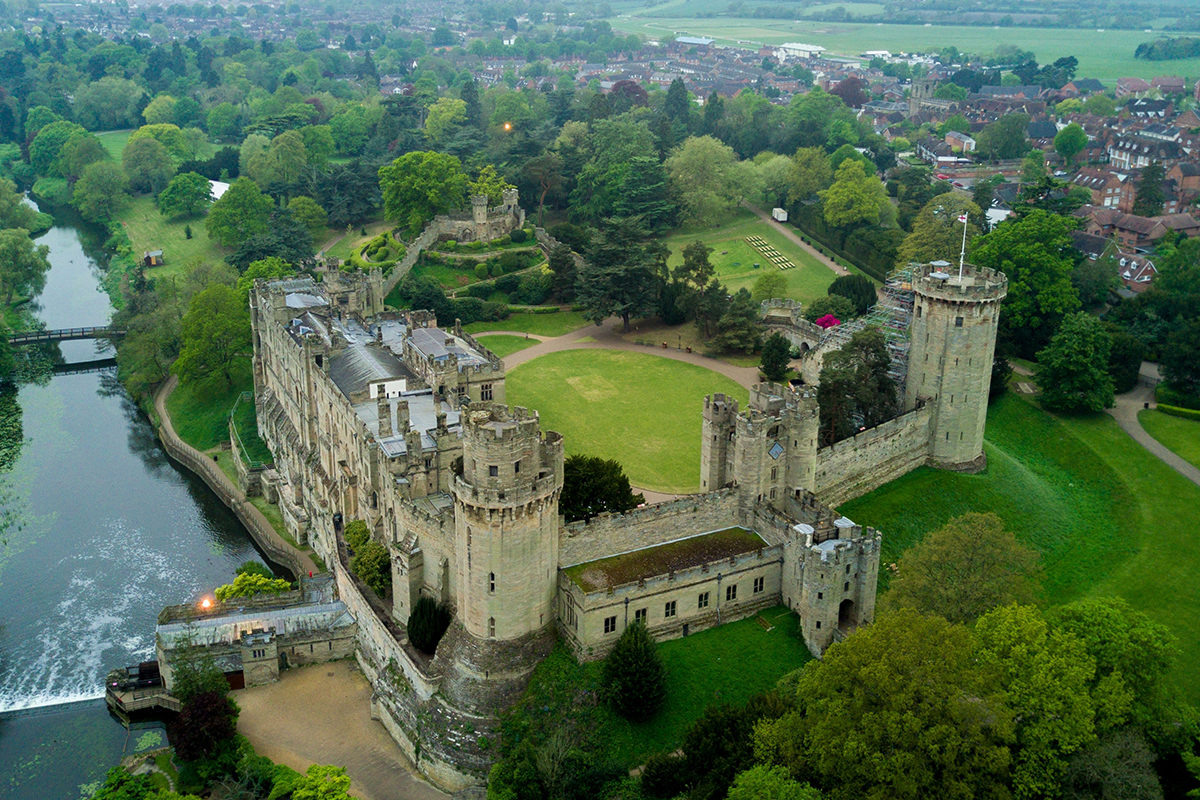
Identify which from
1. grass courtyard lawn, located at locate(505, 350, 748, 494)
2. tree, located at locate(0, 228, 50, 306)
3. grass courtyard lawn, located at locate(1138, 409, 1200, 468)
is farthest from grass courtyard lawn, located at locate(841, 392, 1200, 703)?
tree, located at locate(0, 228, 50, 306)

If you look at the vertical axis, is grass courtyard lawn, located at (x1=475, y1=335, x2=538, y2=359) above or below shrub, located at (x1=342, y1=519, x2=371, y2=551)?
below

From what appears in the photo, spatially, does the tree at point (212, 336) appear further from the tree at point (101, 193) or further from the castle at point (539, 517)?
the tree at point (101, 193)

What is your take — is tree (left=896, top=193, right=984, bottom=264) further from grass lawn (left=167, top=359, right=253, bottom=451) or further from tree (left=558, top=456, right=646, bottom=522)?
grass lawn (left=167, top=359, right=253, bottom=451)

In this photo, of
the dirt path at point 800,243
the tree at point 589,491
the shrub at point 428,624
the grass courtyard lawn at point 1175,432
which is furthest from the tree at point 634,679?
the dirt path at point 800,243

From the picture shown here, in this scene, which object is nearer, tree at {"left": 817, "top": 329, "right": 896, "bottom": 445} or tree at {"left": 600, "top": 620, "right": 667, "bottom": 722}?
tree at {"left": 600, "top": 620, "right": 667, "bottom": 722}

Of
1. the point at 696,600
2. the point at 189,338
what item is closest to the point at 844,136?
the point at 189,338

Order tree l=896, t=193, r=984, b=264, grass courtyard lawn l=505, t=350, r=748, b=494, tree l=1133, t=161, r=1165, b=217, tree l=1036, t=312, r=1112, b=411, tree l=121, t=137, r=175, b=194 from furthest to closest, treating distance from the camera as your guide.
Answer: tree l=121, t=137, r=175, b=194 → tree l=1133, t=161, r=1165, b=217 → tree l=896, t=193, r=984, b=264 → tree l=1036, t=312, r=1112, b=411 → grass courtyard lawn l=505, t=350, r=748, b=494

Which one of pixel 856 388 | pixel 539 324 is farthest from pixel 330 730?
pixel 539 324
